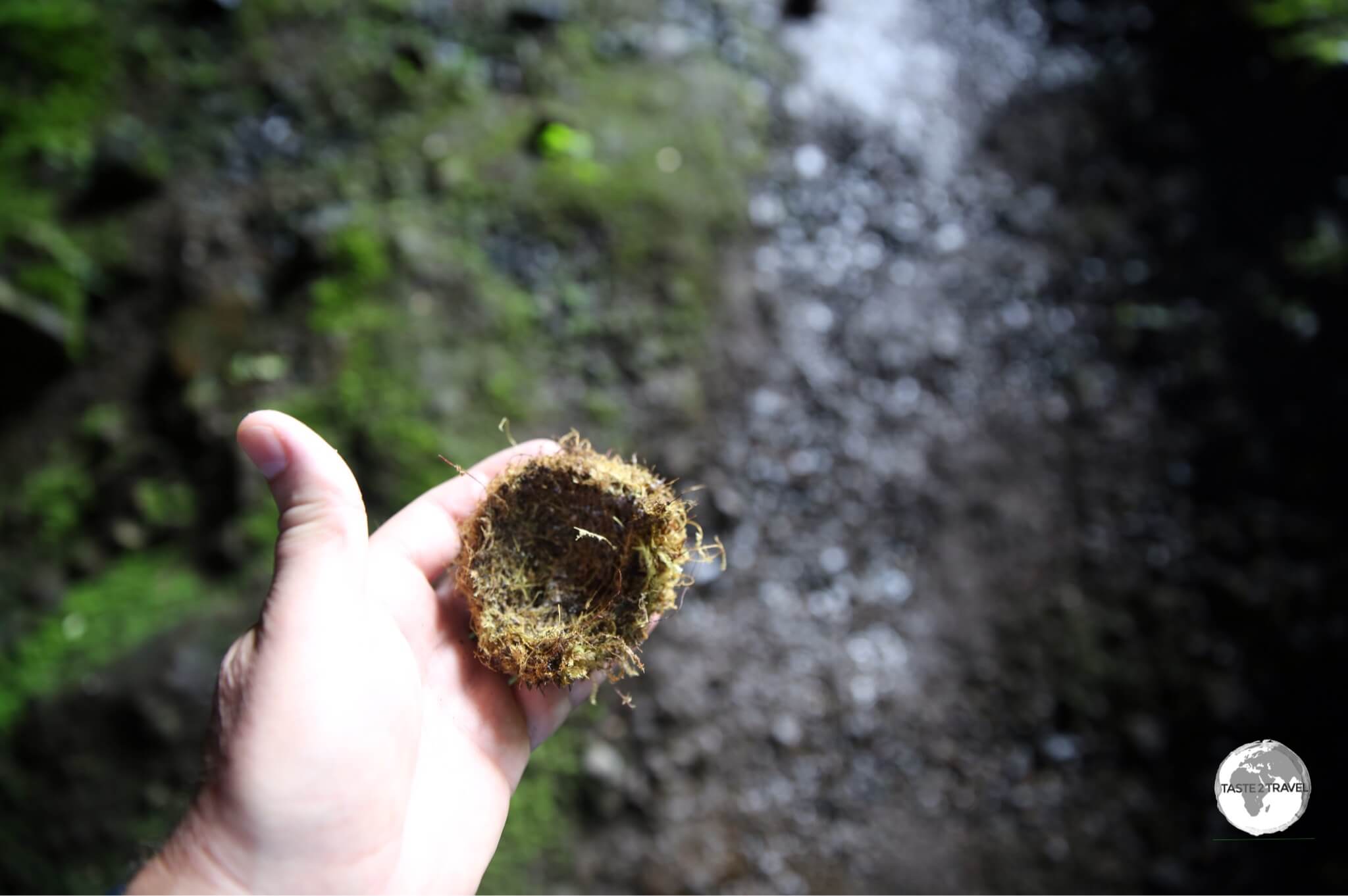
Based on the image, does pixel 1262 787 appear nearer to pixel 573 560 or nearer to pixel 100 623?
pixel 573 560

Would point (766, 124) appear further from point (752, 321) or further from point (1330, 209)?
point (1330, 209)

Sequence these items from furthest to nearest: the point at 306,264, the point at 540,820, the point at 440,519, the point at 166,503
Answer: the point at 306,264 → the point at 166,503 → the point at 540,820 → the point at 440,519

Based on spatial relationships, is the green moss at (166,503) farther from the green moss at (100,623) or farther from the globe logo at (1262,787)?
the globe logo at (1262,787)

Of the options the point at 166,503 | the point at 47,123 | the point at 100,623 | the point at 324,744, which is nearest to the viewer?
the point at 324,744

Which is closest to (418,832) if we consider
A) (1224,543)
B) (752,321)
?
(752,321)

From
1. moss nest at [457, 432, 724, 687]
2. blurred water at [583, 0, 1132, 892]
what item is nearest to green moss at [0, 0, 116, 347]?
moss nest at [457, 432, 724, 687]

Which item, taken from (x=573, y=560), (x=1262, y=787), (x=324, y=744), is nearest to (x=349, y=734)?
(x=324, y=744)

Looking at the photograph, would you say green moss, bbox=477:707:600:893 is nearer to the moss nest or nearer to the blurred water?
the blurred water
